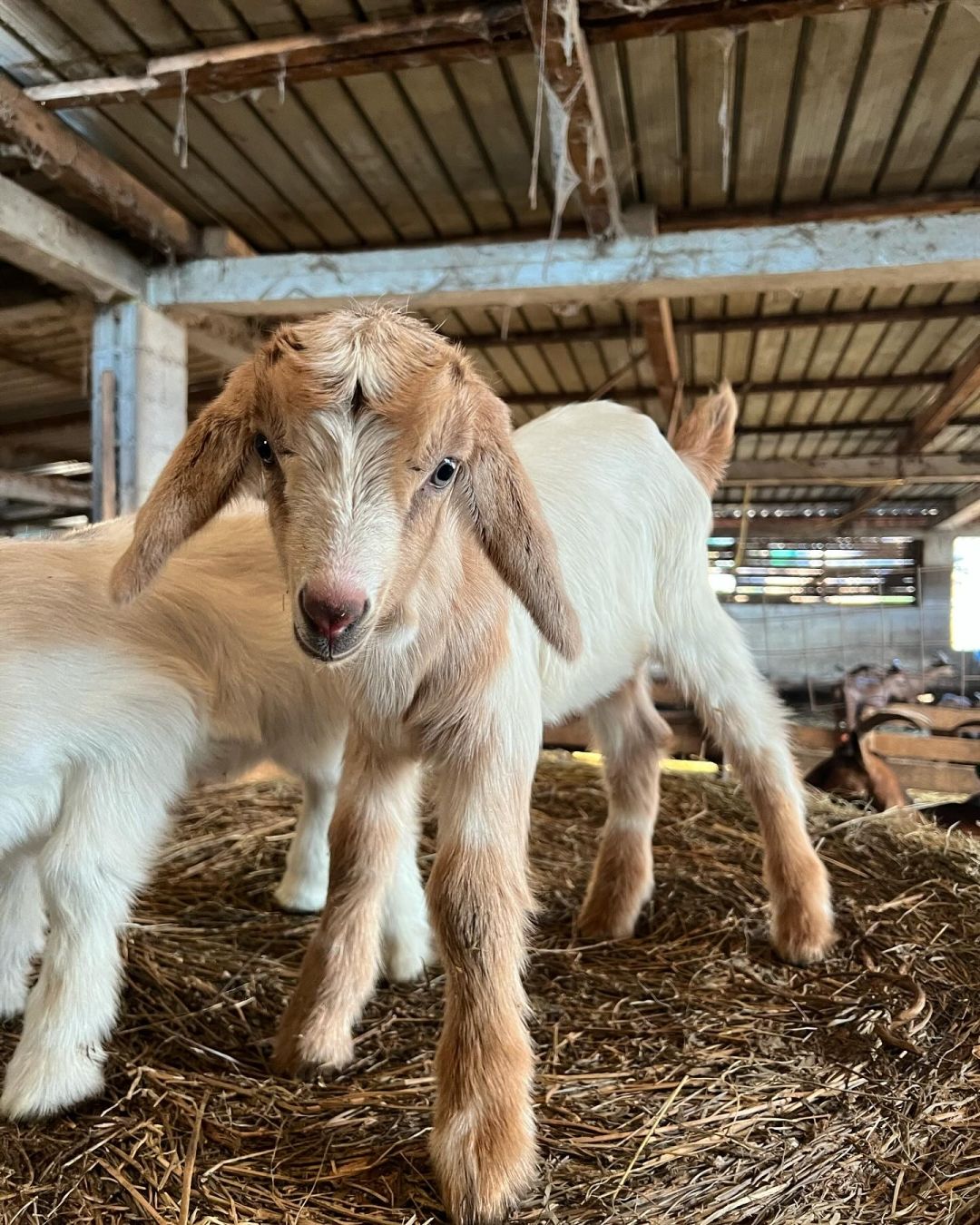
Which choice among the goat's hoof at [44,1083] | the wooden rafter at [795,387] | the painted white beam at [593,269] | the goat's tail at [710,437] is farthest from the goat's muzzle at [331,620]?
the wooden rafter at [795,387]

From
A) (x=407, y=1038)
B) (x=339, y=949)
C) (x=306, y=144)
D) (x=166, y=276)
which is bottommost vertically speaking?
(x=407, y=1038)

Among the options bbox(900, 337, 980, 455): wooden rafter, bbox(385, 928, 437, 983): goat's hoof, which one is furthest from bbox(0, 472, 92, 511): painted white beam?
bbox(900, 337, 980, 455): wooden rafter

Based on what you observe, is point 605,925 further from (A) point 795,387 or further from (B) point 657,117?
(A) point 795,387

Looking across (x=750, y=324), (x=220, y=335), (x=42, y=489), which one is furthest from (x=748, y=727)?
(x=42, y=489)

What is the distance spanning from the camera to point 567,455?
2229 millimetres

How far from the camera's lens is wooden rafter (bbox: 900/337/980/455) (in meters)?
4.71

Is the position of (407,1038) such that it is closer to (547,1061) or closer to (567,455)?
(547,1061)

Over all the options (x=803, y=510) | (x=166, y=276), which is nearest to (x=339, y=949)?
(x=166, y=276)

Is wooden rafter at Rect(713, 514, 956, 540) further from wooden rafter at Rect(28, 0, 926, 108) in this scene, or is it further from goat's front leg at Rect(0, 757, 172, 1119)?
goat's front leg at Rect(0, 757, 172, 1119)

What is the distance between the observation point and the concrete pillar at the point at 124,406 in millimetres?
3578

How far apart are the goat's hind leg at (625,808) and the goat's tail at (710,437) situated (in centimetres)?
71

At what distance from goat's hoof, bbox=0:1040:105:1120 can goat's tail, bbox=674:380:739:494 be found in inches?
90.6

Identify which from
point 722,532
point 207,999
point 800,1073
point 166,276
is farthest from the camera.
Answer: point 722,532

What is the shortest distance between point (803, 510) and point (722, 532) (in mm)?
1136
